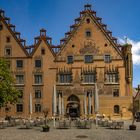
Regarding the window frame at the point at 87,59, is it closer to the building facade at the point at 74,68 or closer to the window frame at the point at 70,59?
the building facade at the point at 74,68

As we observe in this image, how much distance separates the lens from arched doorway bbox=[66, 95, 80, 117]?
58.0m

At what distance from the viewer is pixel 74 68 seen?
192 feet

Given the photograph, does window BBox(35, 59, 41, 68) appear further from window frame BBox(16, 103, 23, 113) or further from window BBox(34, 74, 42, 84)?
window frame BBox(16, 103, 23, 113)

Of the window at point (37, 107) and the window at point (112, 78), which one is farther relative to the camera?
the window at point (37, 107)

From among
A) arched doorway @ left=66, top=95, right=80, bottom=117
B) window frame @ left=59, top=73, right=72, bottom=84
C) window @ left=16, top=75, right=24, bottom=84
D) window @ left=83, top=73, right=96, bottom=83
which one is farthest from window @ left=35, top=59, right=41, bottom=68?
window @ left=83, top=73, right=96, bottom=83

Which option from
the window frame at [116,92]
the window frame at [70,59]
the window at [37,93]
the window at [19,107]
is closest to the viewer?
the window frame at [116,92]

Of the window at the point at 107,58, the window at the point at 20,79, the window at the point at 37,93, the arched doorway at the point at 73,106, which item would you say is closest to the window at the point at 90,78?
the window at the point at 107,58

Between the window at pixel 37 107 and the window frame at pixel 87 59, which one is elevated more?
the window frame at pixel 87 59

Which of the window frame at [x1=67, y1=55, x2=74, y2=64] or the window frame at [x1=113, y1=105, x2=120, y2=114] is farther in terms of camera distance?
the window frame at [x1=67, y1=55, x2=74, y2=64]

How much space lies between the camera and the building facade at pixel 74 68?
188ft

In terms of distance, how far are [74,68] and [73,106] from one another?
6.78 metres

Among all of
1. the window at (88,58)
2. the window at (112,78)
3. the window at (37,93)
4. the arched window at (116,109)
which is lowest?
the arched window at (116,109)

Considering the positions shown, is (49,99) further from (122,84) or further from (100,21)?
(100,21)

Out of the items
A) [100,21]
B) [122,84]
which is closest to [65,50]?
[100,21]
